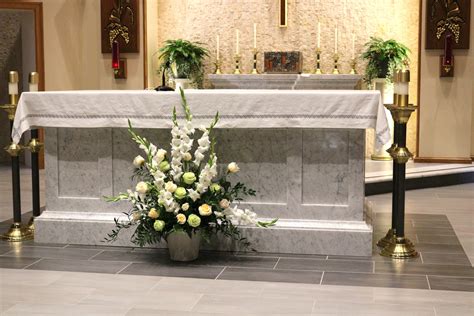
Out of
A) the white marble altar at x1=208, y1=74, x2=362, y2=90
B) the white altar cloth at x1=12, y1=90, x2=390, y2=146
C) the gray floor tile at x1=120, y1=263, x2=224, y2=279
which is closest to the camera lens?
the gray floor tile at x1=120, y1=263, x2=224, y2=279

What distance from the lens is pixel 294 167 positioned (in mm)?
4805

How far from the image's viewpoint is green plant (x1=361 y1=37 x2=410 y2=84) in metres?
8.59

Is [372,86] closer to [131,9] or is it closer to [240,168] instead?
[131,9]

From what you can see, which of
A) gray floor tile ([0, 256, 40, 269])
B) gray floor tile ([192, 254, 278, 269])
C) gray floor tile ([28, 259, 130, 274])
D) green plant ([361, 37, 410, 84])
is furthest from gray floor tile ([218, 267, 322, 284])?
green plant ([361, 37, 410, 84])

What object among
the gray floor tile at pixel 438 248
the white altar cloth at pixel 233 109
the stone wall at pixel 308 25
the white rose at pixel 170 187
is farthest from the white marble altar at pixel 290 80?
the white rose at pixel 170 187

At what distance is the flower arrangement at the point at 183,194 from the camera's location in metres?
4.42

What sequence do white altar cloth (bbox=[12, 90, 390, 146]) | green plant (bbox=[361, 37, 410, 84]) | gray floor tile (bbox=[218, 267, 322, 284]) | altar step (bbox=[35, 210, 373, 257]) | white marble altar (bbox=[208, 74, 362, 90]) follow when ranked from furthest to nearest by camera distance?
white marble altar (bbox=[208, 74, 362, 90]) → green plant (bbox=[361, 37, 410, 84]) → altar step (bbox=[35, 210, 373, 257]) → white altar cloth (bbox=[12, 90, 390, 146]) → gray floor tile (bbox=[218, 267, 322, 284])

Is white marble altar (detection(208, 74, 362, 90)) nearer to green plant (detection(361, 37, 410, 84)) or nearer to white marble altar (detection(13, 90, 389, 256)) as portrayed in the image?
green plant (detection(361, 37, 410, 84))

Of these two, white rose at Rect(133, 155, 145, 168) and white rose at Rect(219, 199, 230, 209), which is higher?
white rose at Rect(133, 155, 145, 168)

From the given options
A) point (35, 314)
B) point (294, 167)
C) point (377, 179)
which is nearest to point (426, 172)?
point (377, 179)

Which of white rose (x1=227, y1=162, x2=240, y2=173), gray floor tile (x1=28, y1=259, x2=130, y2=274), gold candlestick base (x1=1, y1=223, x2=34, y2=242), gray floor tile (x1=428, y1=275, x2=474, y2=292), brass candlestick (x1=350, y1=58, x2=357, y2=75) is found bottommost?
gray floor tile (x1=428, y1=275, x2=474, y2=292)

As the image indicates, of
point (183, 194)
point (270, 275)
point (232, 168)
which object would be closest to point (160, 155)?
point (183, 194)

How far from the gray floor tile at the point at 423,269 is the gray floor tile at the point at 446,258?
102 millimetres

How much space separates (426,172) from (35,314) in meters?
5.41
